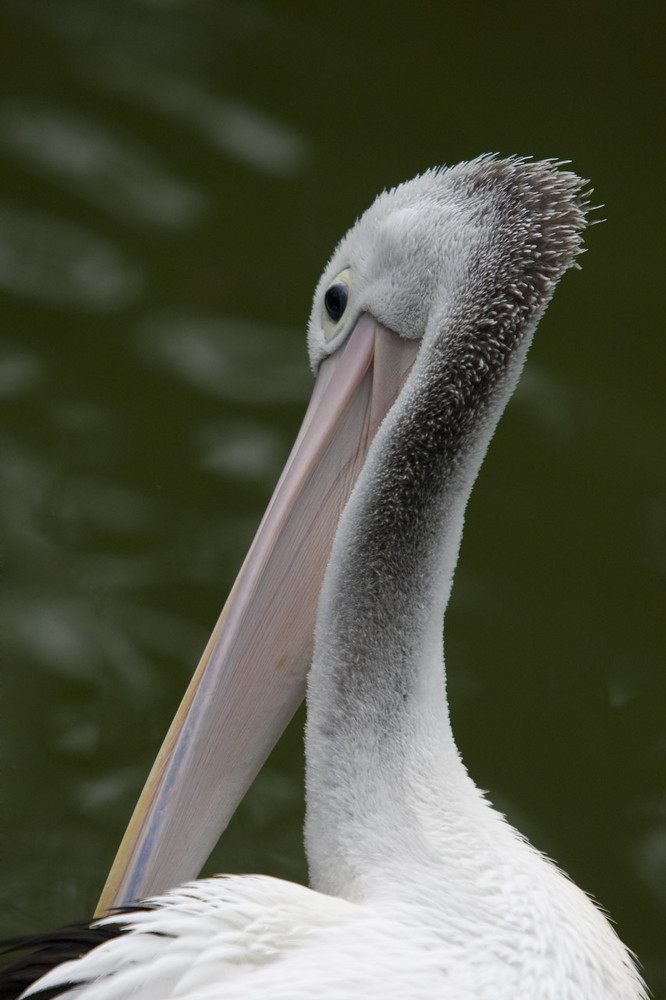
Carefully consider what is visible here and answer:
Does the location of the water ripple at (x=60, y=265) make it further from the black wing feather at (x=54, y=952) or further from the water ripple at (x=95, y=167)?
the black wing feather at (x=54, y=952)

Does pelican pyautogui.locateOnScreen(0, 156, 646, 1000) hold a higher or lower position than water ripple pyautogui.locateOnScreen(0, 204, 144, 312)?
lower

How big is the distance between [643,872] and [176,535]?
4.30ft

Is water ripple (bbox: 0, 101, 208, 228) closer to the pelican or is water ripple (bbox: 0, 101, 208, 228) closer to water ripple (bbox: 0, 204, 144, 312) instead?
water ripple (bbox: 0, 204, 144, 312)

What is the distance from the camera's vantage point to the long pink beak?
1654mm

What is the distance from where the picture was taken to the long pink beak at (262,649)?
1654 mm

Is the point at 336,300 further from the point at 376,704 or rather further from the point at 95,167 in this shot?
the point at 95,167

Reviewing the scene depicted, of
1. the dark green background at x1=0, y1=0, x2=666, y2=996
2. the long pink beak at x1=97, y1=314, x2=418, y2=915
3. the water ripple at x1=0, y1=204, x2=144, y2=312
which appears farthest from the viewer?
the water ripple at x1=0, y1=204, x2=144, y2=312

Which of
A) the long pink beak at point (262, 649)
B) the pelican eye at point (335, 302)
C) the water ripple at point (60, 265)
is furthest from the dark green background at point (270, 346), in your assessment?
the pelican eye at point (335, 302)

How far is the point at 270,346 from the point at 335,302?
1.17 metres

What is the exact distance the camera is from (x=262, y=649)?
1.70m

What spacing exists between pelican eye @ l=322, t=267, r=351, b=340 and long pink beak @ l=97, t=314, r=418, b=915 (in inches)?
1.8

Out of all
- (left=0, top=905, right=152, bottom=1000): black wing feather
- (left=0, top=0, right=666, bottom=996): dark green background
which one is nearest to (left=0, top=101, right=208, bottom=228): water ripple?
(left=0, top=0, right=666, bottom=996): dark green background

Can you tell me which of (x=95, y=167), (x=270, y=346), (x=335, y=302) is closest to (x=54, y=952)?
(x=335, y=302)

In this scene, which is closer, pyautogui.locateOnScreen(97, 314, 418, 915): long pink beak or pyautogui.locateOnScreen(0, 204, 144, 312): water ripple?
pyautogui.locateOnScreen(97, 314, 418, 915): long pink beak
